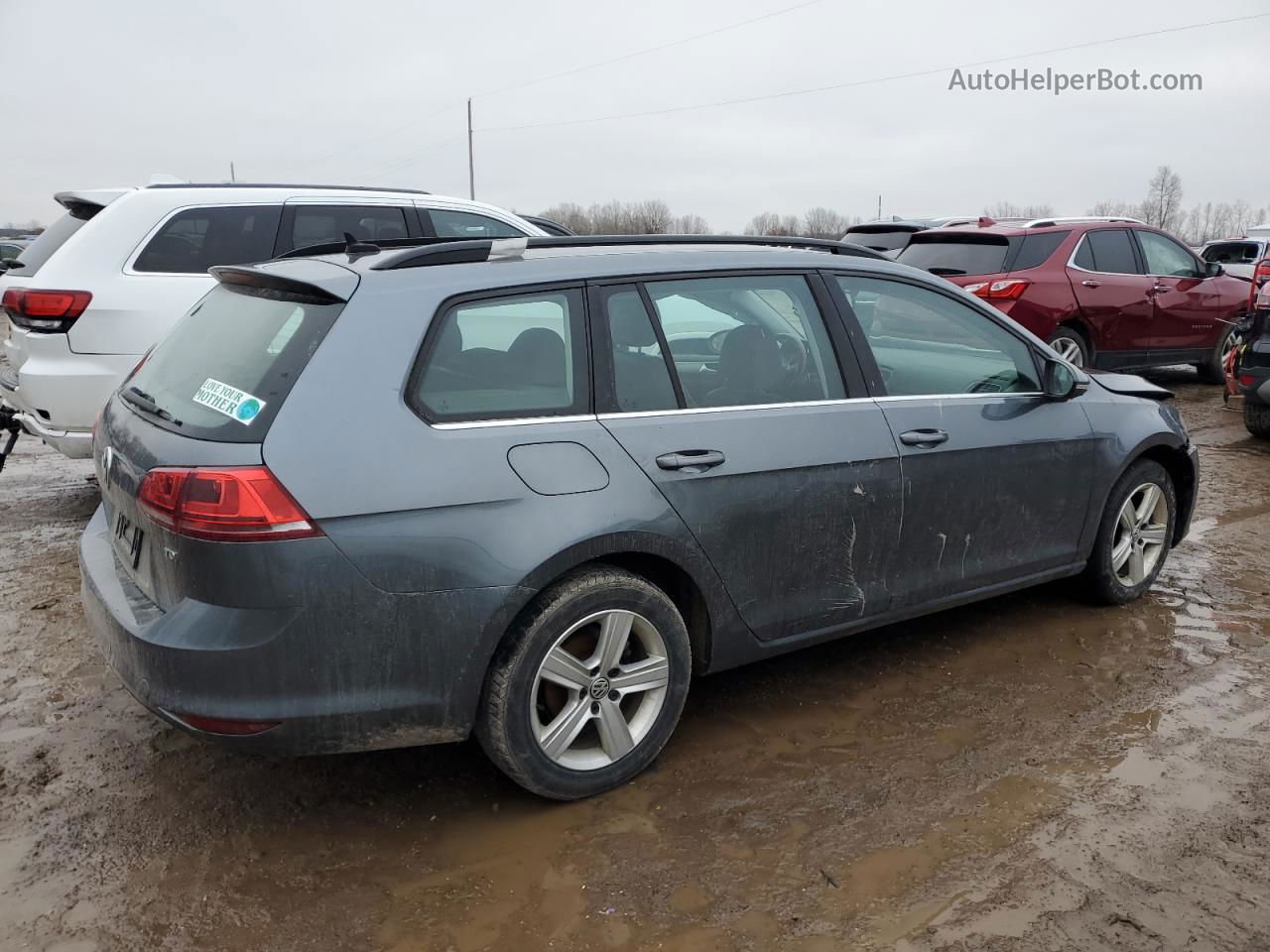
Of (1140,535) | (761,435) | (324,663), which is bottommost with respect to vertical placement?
(1140,535)

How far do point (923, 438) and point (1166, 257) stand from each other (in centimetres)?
852

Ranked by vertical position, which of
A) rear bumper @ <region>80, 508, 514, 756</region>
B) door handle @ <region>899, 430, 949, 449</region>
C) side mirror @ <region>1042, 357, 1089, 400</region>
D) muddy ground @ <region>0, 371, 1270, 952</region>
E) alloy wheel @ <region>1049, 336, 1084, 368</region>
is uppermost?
side mirror @ <region>1042, 357, 1089, 400</region>

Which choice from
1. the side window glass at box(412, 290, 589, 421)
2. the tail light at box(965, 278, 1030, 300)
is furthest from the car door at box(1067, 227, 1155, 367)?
the side window glass at box(412, 290, 589, 421)

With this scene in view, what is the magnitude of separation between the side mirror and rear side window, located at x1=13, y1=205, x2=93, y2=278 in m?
5.39

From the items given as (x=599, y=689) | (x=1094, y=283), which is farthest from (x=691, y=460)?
(x=1094, y=283)

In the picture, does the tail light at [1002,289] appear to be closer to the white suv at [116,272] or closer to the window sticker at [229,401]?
the white suv at [116,272]

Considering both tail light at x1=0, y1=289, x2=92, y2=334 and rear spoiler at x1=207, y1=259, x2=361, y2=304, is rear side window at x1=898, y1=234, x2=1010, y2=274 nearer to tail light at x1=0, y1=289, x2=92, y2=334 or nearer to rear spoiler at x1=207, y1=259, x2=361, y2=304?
tail light at x1=0, y1=289, x2=92, y2=334

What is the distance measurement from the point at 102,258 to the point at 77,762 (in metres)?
3.50

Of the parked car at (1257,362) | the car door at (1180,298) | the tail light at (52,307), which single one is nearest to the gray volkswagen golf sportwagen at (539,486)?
the tail light at (52,307)

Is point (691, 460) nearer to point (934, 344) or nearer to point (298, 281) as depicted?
point (298, 281)

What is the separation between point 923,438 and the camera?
3.74 m

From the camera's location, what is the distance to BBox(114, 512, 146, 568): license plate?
2934 mm

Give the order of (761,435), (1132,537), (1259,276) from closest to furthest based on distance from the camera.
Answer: (761,435) → (1132,537) → (1259,276)

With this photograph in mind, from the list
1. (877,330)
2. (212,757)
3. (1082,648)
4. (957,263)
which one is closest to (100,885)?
(212,757)
